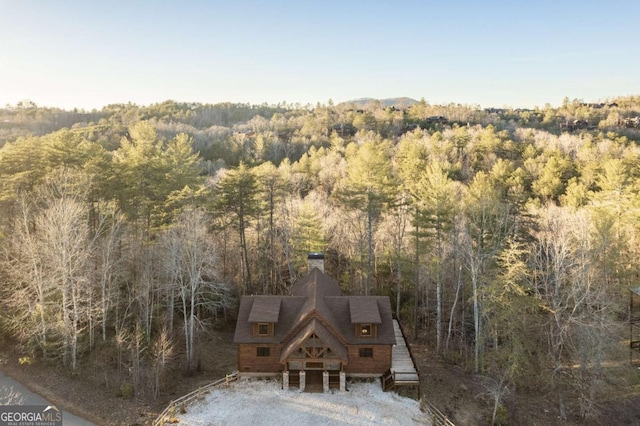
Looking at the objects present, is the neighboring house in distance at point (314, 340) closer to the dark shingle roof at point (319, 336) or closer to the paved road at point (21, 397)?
the dark shingle roof at point (319, 336)

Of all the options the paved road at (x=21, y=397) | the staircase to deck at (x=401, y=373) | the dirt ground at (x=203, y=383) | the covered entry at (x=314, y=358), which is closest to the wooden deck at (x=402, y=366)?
the staircase to deck at (x=401, y=373)

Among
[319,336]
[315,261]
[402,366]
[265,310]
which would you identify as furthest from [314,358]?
[315,261]

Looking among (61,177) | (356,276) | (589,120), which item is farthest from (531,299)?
(589,120)

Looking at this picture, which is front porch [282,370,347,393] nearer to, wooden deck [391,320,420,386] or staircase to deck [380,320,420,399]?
staircase to deck [380,320,420,399]

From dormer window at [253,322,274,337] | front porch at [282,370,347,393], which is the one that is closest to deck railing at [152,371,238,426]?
dormer window at [253,322,274,337]

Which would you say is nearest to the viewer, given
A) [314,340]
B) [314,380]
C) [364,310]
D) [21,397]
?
[21,397]

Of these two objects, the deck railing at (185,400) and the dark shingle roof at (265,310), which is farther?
the dark shingle roof at (265,310)

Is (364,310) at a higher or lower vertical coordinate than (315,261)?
lower

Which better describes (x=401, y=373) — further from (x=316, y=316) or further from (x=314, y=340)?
(x=316, y=316)
